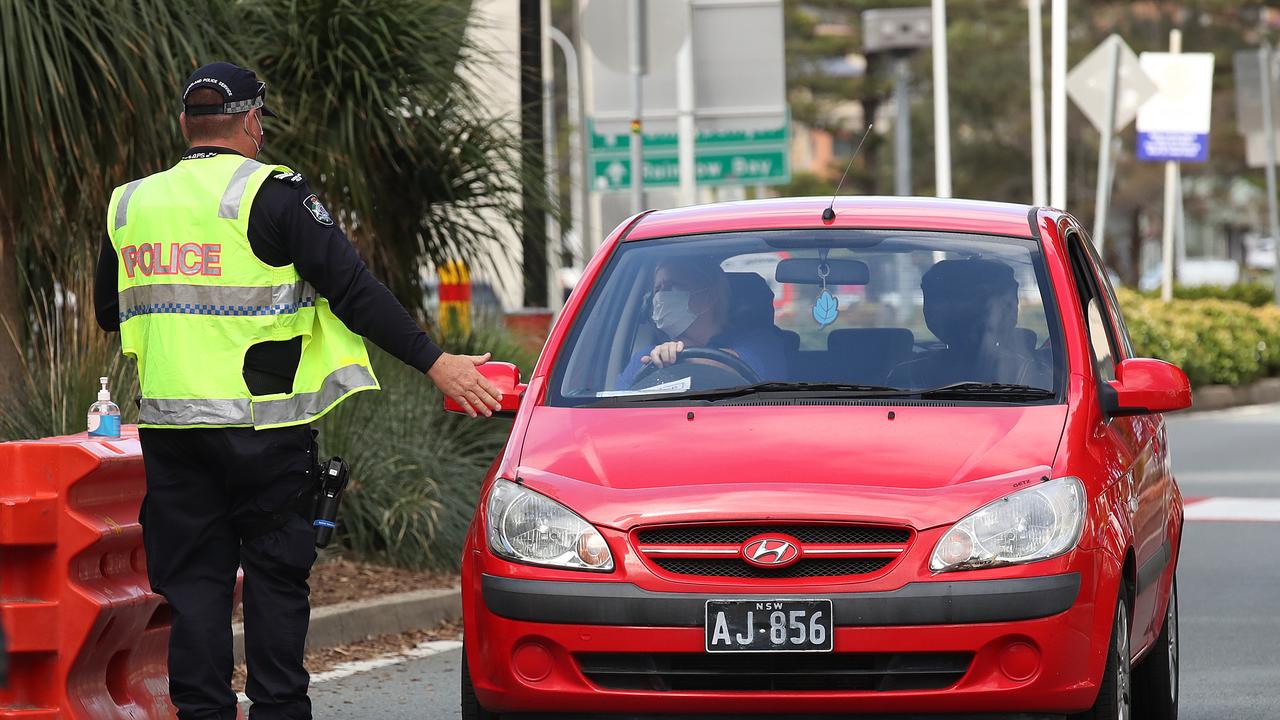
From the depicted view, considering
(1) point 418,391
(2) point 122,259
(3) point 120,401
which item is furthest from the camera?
(1) point 418,391

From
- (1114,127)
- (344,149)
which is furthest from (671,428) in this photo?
(1114,127)

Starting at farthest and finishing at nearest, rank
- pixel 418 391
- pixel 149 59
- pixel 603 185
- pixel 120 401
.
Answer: pixel 603 185 → pixel 418 391 → pixel 149 59 → pixel 120 401

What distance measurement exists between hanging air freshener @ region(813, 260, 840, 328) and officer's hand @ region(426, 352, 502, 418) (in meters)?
1.03

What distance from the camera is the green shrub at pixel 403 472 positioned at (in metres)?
9.45

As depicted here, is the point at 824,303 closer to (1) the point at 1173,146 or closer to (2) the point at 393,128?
(2) the point at 393,128

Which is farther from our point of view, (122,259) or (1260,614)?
(1260,614)

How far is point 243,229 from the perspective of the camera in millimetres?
5004

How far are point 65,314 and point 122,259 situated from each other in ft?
13.8

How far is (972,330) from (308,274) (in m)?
1.73

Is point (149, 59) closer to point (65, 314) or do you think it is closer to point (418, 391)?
point (65, 314)

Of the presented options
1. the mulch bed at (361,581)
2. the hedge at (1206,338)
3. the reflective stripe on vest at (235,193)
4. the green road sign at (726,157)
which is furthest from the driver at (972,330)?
the hedge at (1206,338)

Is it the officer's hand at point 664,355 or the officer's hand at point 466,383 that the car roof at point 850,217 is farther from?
the officer's hand at point 466,383

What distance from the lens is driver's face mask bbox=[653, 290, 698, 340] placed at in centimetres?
584

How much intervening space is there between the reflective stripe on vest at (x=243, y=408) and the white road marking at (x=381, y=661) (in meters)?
2.34
